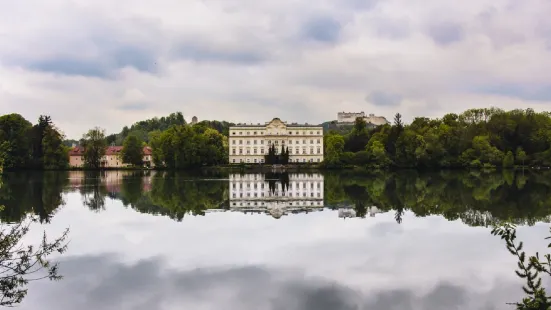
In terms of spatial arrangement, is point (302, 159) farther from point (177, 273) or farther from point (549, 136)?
point (177, 273)

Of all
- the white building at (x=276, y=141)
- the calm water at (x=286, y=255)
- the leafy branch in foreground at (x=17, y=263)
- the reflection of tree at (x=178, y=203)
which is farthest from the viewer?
the white building at (x=276, y=141)

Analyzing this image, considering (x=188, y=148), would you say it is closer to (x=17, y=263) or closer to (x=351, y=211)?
(x=351, y=211)

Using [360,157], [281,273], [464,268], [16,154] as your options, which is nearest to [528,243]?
[464,268]

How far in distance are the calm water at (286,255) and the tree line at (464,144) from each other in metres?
49.5

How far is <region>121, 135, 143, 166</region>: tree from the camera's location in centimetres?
9331

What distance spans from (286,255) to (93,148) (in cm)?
7904

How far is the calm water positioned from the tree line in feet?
162

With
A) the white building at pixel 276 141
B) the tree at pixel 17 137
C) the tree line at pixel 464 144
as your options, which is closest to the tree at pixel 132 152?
the white building at pixel 276 141

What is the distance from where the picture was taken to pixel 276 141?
100 metres

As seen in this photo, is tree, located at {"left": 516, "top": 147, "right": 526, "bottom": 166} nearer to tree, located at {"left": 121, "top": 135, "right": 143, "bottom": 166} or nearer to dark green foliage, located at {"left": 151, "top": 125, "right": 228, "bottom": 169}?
dark green foliage, located at {"left": 151, "top": 125, "right": 228, "bottom": 169}

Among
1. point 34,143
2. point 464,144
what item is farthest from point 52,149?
point 464,144

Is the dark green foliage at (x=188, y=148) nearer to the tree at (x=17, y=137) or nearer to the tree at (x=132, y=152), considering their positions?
the tree at (x=132, y=152)

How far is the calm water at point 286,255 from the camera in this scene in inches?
393

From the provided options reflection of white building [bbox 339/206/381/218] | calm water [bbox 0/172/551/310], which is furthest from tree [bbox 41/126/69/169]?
reflection of white building [bbox 339/206/381/218]
